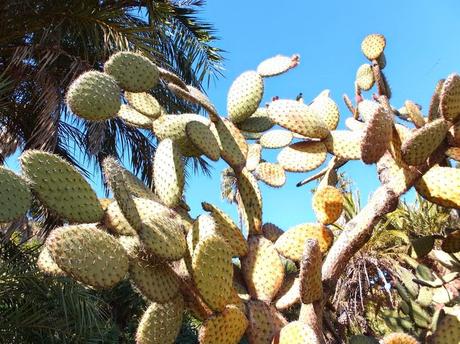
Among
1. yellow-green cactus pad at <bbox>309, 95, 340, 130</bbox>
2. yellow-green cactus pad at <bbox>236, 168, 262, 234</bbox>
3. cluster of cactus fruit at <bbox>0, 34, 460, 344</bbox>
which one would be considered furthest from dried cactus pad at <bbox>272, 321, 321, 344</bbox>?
yellow-green cactus pad at <bbox>309, 95, 340, 130</bbox>

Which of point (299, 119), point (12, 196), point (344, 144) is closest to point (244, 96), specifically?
point (299, 119)

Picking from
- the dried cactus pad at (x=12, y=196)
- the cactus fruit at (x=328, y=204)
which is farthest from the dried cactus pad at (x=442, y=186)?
the dried cactus pad at (x=12, y=196)

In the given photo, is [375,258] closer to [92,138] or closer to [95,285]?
[92,138]

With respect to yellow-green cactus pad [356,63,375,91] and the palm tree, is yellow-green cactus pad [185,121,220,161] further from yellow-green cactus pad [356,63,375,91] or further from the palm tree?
the palm tree

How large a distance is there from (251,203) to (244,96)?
1.10 feet

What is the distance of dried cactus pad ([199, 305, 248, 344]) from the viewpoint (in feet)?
3.87

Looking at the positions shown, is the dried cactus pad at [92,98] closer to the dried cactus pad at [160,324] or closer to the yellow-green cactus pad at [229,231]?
the yellow-green cactus pad at [229,231]

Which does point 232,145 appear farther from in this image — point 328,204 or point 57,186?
point 57,186

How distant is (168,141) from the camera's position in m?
1.51

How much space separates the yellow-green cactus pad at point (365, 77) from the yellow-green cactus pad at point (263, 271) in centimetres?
88

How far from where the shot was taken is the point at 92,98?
4.43 ft

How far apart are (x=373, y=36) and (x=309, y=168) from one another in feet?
2.42

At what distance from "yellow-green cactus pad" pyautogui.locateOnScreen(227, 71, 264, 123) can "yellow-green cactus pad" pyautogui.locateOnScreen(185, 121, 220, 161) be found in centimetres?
21

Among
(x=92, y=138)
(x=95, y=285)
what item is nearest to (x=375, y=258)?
(x=92, y=138)
